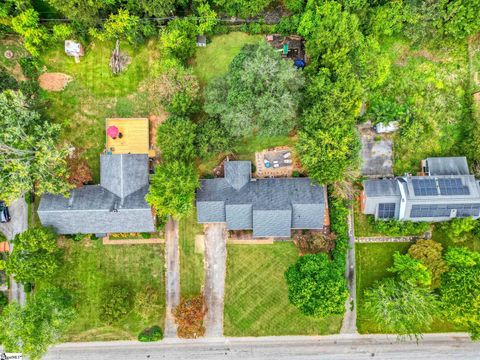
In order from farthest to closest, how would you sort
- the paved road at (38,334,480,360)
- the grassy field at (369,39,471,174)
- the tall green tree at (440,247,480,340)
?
the paved road at (38,334,480,360) → the grassy field at (369,39,471,174) → the tall green tree at (440,247,480,340)

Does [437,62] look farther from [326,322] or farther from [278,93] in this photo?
[326,322]

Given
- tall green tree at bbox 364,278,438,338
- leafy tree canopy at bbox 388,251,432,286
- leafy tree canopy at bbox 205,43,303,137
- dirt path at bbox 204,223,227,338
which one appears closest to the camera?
leafy tree canopy at bbox 205,43,303,137

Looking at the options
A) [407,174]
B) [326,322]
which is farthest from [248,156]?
[326,322]

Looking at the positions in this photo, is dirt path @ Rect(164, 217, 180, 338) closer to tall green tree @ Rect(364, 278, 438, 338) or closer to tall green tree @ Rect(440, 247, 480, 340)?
tall green tree @ Rect(364, 278, 438, 338)

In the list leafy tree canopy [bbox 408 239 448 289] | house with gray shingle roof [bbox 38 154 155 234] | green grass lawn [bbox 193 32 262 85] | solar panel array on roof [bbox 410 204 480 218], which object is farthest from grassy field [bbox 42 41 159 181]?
leafy tree canopy [bbox 408 239 448 289]

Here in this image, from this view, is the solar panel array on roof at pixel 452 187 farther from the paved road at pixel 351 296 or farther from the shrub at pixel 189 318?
Result: the shrub at pixel 189 318

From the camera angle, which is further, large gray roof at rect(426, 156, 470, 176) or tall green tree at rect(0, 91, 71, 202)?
large gray roof at rect(426, 156, 470, 176)

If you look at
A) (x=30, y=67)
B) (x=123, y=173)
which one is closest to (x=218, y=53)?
(x=123, y=173)
